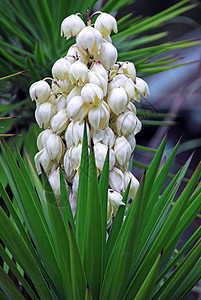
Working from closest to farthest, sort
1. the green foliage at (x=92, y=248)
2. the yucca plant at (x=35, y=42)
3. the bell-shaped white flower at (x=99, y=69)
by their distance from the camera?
the green foliage at (x=92, y=248)
the bell-shaped white flower at (x=99, y=69)
the yucca plant at (x=35, y=42)

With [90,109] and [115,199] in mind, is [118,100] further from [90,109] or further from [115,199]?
[115,199]

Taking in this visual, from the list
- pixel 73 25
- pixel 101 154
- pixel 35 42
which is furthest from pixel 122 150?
pixel 35 42

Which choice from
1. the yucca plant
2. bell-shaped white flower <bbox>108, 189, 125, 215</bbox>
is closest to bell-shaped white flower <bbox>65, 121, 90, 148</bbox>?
bell-shaped white flower <bbox>108, 189, 125, 215</bbox>

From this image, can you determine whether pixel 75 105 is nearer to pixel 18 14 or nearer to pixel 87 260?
pixel 87 260

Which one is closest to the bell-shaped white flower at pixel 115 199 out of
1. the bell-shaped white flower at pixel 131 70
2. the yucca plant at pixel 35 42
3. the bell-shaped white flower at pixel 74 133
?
the bell-shaped white flower at pixel 74 133

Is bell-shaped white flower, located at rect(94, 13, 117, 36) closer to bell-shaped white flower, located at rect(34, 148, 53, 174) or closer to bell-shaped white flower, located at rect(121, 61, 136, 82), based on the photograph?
bell-shaped white flower, located at rect(121, 61, 136, 82)

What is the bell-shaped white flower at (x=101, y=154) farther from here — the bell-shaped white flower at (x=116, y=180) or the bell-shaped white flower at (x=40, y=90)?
the bell-shaped white flower at (x=40, y=90)

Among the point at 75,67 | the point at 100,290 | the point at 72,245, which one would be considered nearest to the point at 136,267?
the point at 100,290
